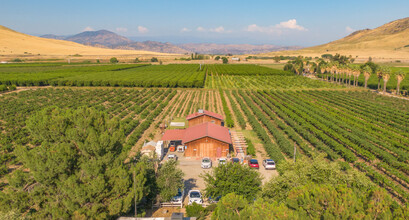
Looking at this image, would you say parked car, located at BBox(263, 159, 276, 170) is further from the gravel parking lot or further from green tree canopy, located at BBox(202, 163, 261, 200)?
green tree canopy, located at BBox(202, 163, 261, 200)

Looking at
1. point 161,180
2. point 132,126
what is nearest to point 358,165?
point 161,180

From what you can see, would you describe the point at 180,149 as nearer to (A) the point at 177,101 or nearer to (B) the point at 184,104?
(B) the point at 184,104

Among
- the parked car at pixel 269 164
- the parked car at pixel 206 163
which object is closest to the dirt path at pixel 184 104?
the parked car at pixel 206 163

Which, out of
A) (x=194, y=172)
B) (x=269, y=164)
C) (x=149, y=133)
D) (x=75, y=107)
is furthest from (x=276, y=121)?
(x=75, y=107)

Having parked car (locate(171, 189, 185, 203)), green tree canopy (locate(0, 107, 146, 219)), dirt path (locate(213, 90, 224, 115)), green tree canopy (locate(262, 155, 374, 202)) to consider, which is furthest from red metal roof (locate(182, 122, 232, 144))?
dirt path (locate(213, 90, 224, 115))

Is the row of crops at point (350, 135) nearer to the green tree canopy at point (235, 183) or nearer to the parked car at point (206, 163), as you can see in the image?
the parked car at point (206, 163)

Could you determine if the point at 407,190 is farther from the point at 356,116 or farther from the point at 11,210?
the point at 11,210
